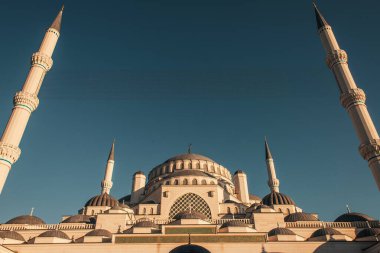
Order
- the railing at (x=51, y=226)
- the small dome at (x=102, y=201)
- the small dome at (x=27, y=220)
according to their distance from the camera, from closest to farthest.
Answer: the railing at (x=51, y=226)
the small dome at (x=27, y=220)
the small dome at (x=102, y=201)

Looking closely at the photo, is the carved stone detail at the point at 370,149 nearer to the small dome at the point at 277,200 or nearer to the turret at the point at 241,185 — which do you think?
the small dome at the point at 277,200

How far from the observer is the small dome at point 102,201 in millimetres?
32438

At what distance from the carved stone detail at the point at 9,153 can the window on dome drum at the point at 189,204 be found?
15668 mm

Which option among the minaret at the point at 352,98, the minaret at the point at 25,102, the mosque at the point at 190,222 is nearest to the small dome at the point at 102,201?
the mosque at the point at 190,222

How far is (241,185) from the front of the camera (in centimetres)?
3962

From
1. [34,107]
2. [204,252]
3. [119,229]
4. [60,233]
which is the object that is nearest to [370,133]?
[204,252]

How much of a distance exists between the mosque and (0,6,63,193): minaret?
0.21ft

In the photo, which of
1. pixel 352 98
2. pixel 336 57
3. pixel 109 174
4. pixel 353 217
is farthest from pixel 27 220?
pixel 336 57

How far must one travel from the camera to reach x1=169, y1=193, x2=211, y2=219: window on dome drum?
1207 inches

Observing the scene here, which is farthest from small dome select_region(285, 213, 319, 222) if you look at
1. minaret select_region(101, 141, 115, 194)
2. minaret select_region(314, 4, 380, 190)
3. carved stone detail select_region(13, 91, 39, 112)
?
carved stone detail select_region(13, 91, 39, 112)

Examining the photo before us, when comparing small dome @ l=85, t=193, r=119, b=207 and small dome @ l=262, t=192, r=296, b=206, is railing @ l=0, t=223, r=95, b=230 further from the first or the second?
small dome @ l=262, t=192, r=296, b=206

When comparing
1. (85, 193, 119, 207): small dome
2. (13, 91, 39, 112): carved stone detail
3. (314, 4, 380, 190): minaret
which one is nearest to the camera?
(314, 4, 380, 190): minaret

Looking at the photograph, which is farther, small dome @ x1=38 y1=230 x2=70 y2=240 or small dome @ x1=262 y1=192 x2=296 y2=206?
small dome @ x1=262 y1=192 x2=296 y2=206

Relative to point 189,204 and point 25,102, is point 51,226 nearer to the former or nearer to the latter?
point 25,102
